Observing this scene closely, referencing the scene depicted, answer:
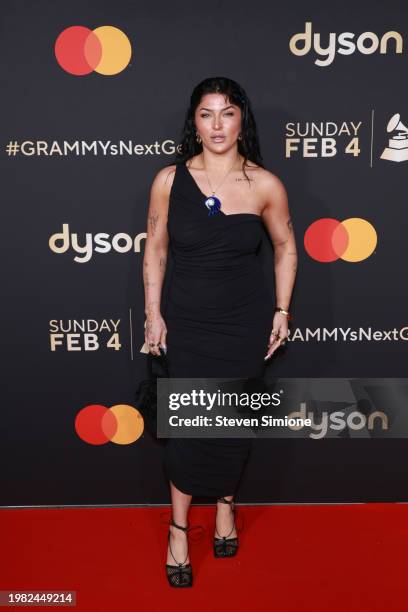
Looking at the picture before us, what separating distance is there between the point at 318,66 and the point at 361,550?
1.94m

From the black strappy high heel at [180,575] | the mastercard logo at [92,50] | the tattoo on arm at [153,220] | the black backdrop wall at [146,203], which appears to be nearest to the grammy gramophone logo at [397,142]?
the black backdrop wall at [146,203]

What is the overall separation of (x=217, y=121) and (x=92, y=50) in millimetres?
599

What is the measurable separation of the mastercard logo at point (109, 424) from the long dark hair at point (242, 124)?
1115 millimetres

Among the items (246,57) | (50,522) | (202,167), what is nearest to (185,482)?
(50,522)

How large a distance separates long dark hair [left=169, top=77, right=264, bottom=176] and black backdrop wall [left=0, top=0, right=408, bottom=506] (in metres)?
0.13

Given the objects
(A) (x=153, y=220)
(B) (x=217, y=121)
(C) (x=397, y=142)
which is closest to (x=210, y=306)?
(A) (x=153, y=220)

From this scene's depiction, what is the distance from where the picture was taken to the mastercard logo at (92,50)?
7.57ft

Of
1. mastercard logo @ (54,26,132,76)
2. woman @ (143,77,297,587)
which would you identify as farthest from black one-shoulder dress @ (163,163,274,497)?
mastercard logo @ (54,26,132,76)

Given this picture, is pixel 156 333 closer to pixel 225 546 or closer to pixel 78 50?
pixel 225 546

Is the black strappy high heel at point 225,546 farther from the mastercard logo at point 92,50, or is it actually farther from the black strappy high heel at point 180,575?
the mastercard logo at point 92,50

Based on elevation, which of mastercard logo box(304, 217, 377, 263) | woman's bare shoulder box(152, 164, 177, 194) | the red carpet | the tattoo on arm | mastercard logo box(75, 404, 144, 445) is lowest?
the red carpet

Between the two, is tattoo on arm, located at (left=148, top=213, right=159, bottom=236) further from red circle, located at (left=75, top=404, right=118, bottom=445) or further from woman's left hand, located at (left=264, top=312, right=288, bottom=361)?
red circle, located at (left=75, top=404, right=118, bottom=445)

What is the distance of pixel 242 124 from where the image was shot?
221 centimetres

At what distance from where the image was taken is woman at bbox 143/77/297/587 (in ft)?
7.12
